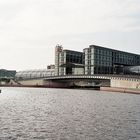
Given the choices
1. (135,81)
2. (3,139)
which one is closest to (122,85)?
(135,81)

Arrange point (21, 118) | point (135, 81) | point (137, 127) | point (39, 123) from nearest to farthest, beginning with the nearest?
1. point (137, 127)
2. point (39, 123)
3. point (21, 118)
4. point (135, 81)

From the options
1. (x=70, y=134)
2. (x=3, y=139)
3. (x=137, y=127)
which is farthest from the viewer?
(x=137, y=127)

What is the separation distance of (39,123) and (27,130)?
6227mm

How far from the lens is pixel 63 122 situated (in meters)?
52.1

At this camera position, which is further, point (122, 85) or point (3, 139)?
point (122, 85)

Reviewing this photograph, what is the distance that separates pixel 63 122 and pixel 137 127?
33.9 feet

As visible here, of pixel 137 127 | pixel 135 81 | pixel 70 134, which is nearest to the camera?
pixel 70 134

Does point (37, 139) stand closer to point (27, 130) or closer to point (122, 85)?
point (27, 130)

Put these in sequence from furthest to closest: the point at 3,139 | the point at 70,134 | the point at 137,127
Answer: the point at 137,127
the point at 70,134
the point at 3,139

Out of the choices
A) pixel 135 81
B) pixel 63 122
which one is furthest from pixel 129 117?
pixel 135 81

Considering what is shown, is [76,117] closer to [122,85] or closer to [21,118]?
[21,118]

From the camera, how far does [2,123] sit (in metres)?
50.9

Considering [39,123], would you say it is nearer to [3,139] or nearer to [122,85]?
[3,139]

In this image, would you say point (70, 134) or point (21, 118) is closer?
point (70, 134)
